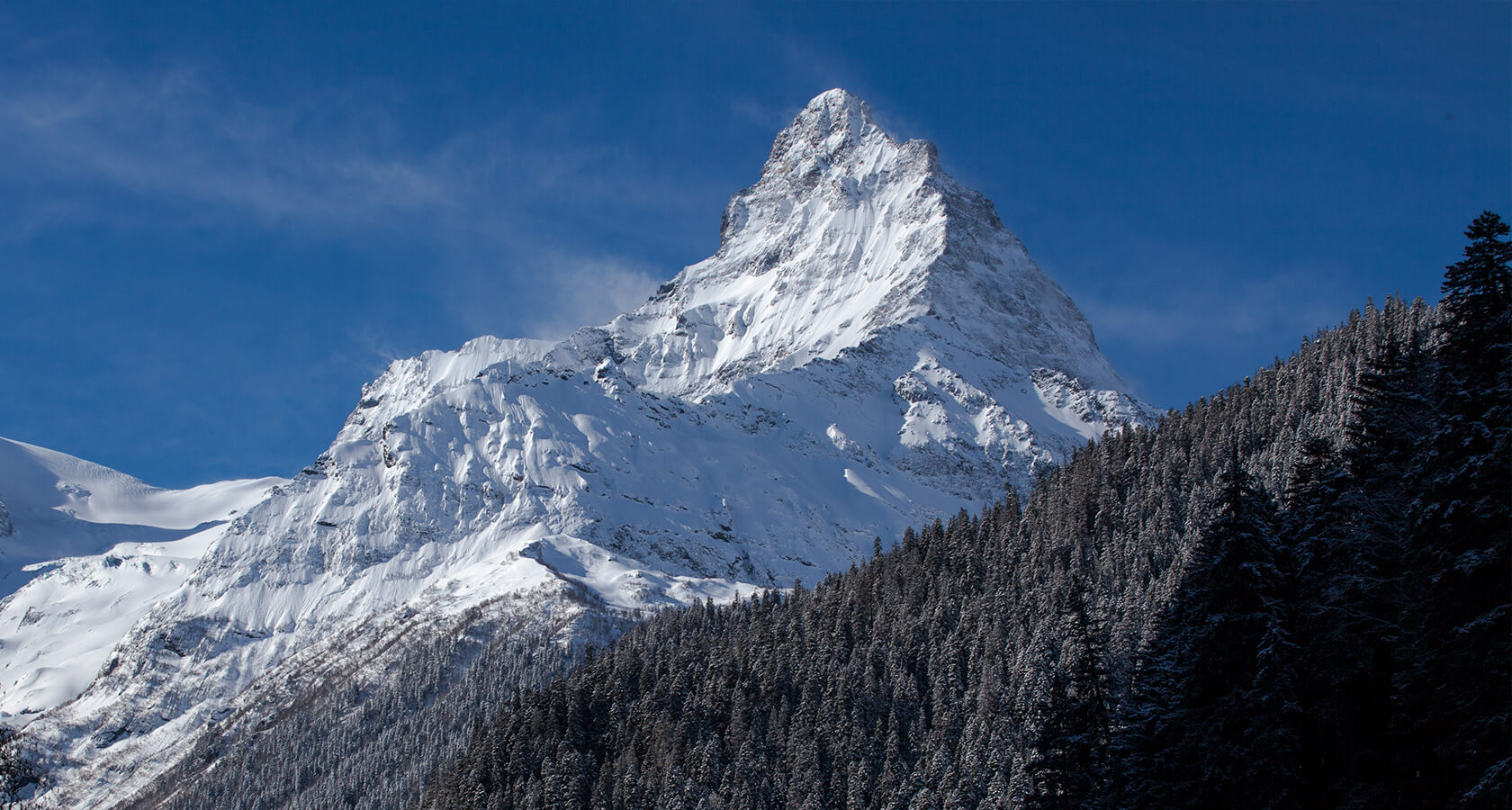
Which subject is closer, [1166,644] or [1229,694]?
[1229,694]

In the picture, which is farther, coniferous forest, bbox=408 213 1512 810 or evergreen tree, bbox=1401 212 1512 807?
coniferous forest, bbox=408 213 1512 810

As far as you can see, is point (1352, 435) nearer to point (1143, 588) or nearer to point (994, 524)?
point (1143, 588)

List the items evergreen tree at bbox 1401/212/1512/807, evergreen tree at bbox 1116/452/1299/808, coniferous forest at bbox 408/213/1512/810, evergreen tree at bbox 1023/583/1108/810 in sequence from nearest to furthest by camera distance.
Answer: evergreen tree at bbox 1401/212/1512/807 < coniferous forest at bbox 408/213/1512/810 < evergreen tree at bbox 1116/452/1299/808 < evergreen tree at bbox 1023/583/1108/810

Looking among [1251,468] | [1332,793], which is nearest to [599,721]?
[1251,468]

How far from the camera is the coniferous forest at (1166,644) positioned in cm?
4378

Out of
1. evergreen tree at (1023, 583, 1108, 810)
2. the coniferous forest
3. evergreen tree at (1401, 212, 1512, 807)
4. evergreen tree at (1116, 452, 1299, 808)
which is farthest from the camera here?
evergreen tree at (1023, 583, 1108, 810)

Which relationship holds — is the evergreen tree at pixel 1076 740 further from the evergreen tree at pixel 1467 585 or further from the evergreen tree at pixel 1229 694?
the evergreen tree at pixel 1467 585

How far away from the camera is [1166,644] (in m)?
68.1

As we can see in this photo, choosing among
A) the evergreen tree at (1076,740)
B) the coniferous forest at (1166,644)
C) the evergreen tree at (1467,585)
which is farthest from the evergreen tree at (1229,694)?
the evergreen tree at (1467,585)

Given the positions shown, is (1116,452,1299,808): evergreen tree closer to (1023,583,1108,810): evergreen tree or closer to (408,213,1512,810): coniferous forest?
(408,213,1512,810): coniferous forest

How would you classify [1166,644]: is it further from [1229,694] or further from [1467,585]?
[1467,585]

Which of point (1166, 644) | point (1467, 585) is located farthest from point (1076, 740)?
point (1467, 585)

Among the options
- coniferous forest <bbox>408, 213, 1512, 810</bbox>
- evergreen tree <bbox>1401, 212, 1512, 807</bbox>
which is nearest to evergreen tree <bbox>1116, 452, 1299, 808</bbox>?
coniferous forest <bbox>408, 213, 1512, 810</bbox>

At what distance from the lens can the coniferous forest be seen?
43781 mm
